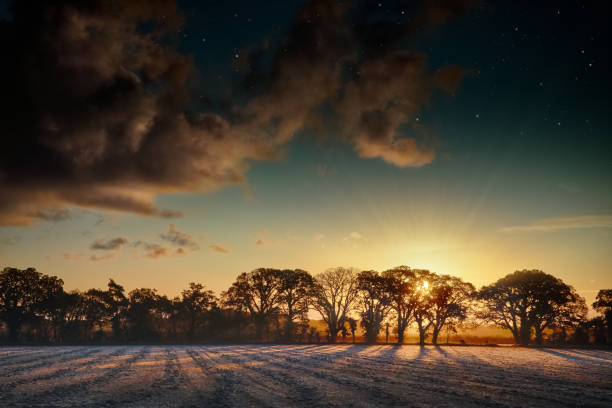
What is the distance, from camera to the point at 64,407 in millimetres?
12312

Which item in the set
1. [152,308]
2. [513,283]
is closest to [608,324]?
[513,283]

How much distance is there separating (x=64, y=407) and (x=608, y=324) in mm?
95158

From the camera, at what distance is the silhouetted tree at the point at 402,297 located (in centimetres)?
7812

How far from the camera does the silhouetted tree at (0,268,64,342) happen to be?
73.0 m

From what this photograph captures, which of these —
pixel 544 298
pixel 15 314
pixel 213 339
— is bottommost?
pixel 213 339

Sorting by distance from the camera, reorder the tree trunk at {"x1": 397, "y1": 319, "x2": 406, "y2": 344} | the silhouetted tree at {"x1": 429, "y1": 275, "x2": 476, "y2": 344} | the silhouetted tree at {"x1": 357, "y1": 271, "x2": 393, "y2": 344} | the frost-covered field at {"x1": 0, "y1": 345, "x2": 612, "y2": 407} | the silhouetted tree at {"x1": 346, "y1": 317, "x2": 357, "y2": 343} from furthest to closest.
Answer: the silhouetted tree at {"x1": 346, "y1": 317, "x2": 357, "y2": 343} < the silhouetted tree at {"x1": 357, "y1": 271, "x2": 393, "y2": 344} < the tree trunk at {"x1": 397, "y1": 319, "x2": 406, "y2": 344} < the silhouetted tree at {"x1": 429, "y1": 275, "x2": 476, "y2": 344} < the frost-covered field at {"x1": 0, "y1": 345, "x2": 612, "y2": 407}

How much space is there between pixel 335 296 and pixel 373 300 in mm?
9920

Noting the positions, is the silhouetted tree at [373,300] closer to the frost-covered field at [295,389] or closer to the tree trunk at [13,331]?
the frost-covered field at [295,389]

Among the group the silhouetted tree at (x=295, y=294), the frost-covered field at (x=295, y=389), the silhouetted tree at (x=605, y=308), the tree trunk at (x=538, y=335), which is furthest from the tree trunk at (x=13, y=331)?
the silhouetted tree at (x=605, y=308)

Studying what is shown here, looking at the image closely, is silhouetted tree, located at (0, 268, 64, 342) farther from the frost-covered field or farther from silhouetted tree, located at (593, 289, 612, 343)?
silhouetted tree, located at (593, 289, 612, 343)

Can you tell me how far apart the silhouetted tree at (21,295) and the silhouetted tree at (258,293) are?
42538 millimetres

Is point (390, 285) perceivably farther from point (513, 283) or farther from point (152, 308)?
point (152, 308)

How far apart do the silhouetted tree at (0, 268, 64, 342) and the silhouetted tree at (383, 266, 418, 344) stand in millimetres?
82573

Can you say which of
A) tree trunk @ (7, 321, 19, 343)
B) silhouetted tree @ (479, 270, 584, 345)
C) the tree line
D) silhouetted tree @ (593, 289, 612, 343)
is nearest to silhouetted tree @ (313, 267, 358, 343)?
the tree line
